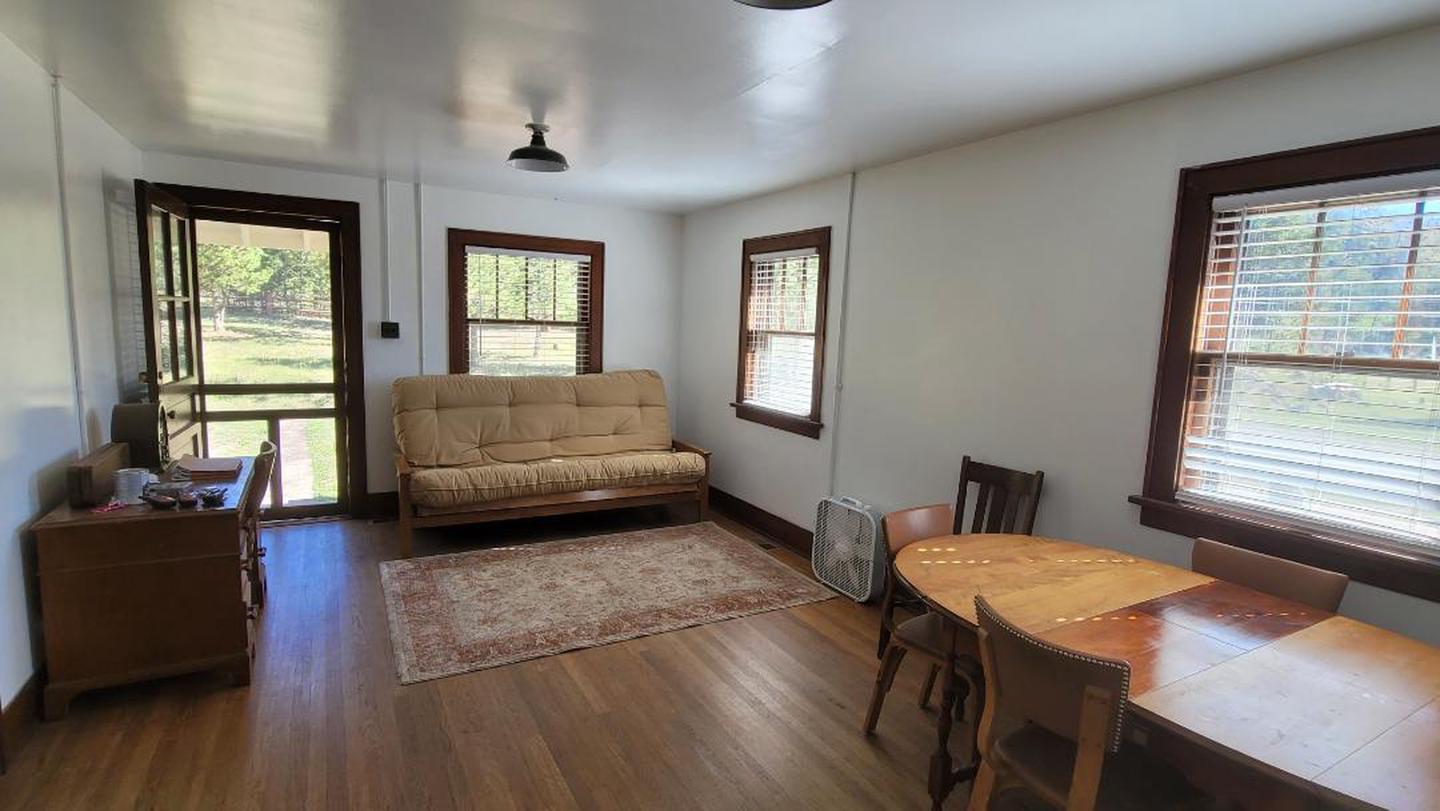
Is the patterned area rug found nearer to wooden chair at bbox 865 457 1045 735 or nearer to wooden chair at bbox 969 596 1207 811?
wooden chair at bbox 865 457 1045 735

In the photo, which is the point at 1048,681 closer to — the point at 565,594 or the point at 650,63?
the point at 650,63

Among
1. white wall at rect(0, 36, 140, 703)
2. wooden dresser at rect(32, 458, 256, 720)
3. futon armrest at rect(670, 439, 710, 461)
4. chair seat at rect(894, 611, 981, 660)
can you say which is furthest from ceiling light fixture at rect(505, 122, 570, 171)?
chair seat at rect(894, 611, 981, 660)

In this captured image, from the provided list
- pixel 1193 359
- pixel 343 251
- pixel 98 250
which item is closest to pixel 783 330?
pixel 1193 359

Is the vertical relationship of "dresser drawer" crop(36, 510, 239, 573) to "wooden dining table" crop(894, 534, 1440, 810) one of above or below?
below

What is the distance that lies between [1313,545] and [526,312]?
184 inches

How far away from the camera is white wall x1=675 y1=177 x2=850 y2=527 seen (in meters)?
4.08

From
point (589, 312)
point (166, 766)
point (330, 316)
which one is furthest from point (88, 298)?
point (589, 312)

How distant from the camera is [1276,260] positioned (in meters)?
2.18

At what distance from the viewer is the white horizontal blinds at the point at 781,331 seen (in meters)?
4.29

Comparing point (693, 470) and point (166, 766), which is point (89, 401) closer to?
point (166, 766)

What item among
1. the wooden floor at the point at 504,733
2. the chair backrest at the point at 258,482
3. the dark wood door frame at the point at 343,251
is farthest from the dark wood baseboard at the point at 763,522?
the chair backrest at the point at 258,482

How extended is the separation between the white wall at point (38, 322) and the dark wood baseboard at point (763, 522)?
11.5ft

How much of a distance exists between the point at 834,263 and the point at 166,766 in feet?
11.9

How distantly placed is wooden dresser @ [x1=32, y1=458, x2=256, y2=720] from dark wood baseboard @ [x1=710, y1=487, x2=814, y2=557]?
2.91 meters
